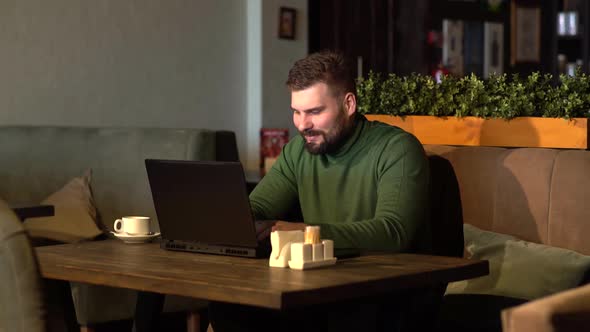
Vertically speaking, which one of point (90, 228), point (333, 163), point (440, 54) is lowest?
point (90, 228)

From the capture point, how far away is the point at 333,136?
3055mm

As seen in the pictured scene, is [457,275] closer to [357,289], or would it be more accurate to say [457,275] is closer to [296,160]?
[357,289]

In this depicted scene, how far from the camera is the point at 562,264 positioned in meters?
2.89

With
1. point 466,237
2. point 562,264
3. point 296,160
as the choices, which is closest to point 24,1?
point 296,160

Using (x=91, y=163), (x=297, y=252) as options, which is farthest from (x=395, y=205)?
(x=91, y=163)

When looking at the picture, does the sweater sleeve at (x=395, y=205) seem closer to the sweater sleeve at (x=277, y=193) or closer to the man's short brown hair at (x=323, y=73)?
the man's short brown hair at (x=323, y=73)

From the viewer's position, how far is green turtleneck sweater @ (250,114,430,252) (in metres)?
2.66

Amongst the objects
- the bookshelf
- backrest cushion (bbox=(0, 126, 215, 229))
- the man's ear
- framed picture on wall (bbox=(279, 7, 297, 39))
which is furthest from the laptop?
the bookshelf

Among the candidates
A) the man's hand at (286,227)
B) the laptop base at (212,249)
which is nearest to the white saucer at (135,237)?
the laptop base at (212,249)

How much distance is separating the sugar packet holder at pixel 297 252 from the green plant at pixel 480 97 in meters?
1.36

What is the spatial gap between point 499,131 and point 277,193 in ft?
2.73

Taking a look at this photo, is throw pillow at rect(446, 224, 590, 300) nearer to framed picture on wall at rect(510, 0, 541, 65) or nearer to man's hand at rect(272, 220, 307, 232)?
man's hand at rect(272, 220, 307, 232)

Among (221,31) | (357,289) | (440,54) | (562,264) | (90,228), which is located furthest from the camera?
(440,54)

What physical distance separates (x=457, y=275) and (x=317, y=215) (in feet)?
2.94
